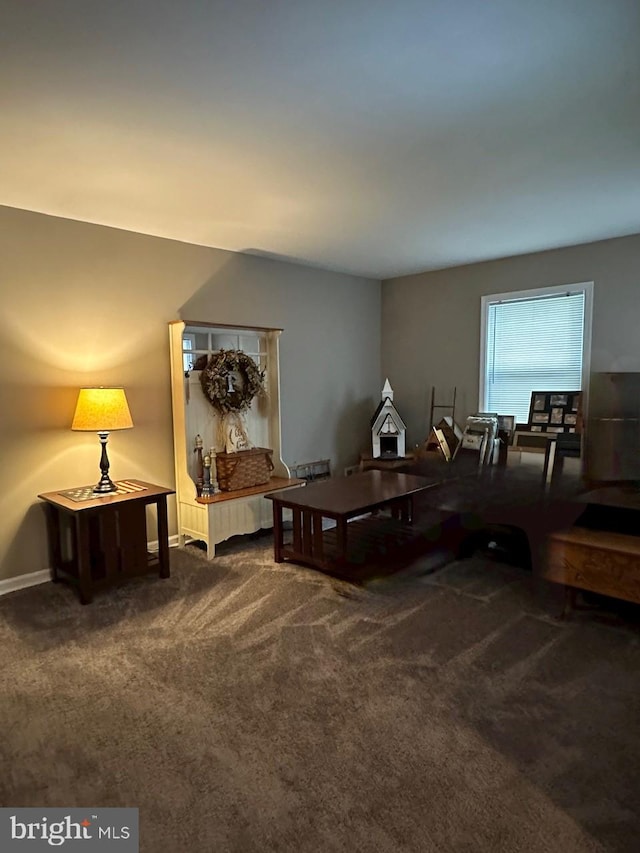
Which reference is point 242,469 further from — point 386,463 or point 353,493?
point 386,463

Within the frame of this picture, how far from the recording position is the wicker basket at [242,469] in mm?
4102

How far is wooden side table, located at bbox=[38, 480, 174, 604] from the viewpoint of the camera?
10.4 ft

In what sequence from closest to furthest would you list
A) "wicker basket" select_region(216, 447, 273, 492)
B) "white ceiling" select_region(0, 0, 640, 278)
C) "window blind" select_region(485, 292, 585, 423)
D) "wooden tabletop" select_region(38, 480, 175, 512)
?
"white ceiling" select_region(0, 0, 640, 278) < "wooden tabletop" select_region(38, 480, 175, 512) < "wicker basket" select_region(216, 447, 273, 492) < "window blind" select_region(485, 292, 585, 423)

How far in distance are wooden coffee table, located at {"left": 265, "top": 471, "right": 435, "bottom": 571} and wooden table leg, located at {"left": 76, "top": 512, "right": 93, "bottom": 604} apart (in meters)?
1.22

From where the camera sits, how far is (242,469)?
4168 mm

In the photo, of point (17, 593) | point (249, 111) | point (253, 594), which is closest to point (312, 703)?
point (253, 594)

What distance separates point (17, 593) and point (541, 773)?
3019 millimetres

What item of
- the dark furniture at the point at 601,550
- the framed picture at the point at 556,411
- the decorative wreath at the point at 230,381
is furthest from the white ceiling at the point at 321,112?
the dark furniture at the point at 601,550

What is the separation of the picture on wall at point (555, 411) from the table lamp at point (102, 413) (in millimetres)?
3282

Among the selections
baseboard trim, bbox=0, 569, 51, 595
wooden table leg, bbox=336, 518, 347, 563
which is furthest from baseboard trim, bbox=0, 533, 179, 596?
wooden table leg, bbox=336, 518, 347, 563

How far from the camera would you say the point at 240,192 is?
3014 millimetres

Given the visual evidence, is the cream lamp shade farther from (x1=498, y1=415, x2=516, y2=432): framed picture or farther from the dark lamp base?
(x1=498, y1=415, x2=516, y2=432): framed picture

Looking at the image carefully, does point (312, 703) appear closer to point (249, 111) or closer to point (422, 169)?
point (249, 111)

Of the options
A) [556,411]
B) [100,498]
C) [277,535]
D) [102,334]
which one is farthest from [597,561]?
[102,334]
